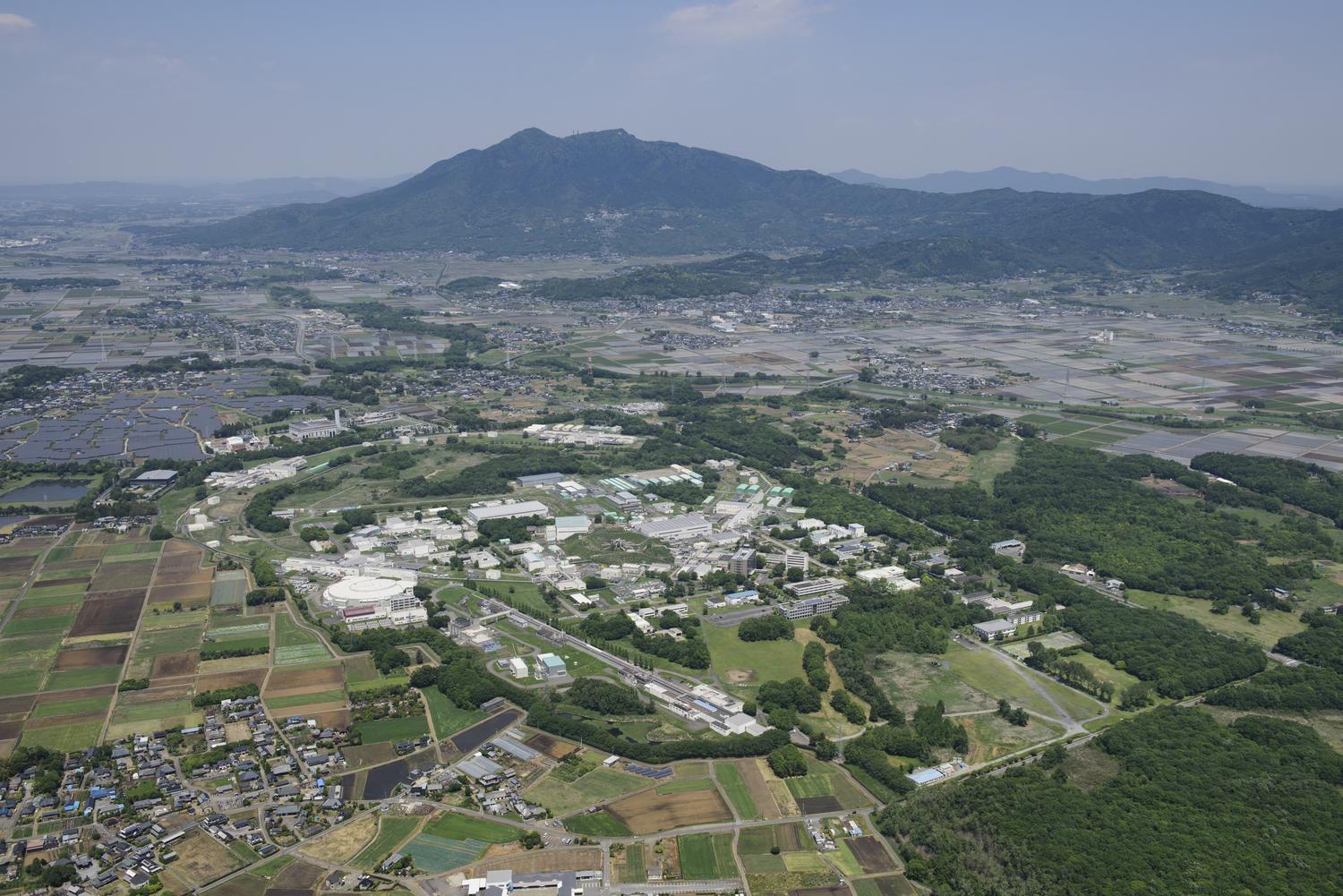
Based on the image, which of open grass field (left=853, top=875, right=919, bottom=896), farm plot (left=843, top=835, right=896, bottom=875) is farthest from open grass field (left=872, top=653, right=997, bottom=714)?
open grass field (left=853, top=875, right=919, bottom=896)

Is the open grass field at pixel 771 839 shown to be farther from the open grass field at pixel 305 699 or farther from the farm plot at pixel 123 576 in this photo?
the farm plot at pixel 123 576

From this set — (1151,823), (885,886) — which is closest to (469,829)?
(885,886)

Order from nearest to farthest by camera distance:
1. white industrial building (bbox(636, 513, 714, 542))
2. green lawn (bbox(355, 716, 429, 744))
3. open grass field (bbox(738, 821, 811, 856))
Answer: open grass field (bbox(738, 821, 811, 856))
green lawn (bbox(355, 716, 429, 744))
white industrial building (bbox(636, 513, 714, 542))

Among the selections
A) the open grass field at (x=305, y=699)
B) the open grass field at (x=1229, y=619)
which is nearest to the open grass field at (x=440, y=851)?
the open grass field at (x=305, y=699)

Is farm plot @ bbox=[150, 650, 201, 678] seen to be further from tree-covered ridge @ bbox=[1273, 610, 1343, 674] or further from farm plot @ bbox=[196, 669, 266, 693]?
tree-covered ridge @ bbox=[1273, 610, 1343, 674]

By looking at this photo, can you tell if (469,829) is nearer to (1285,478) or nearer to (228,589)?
(228,589)
